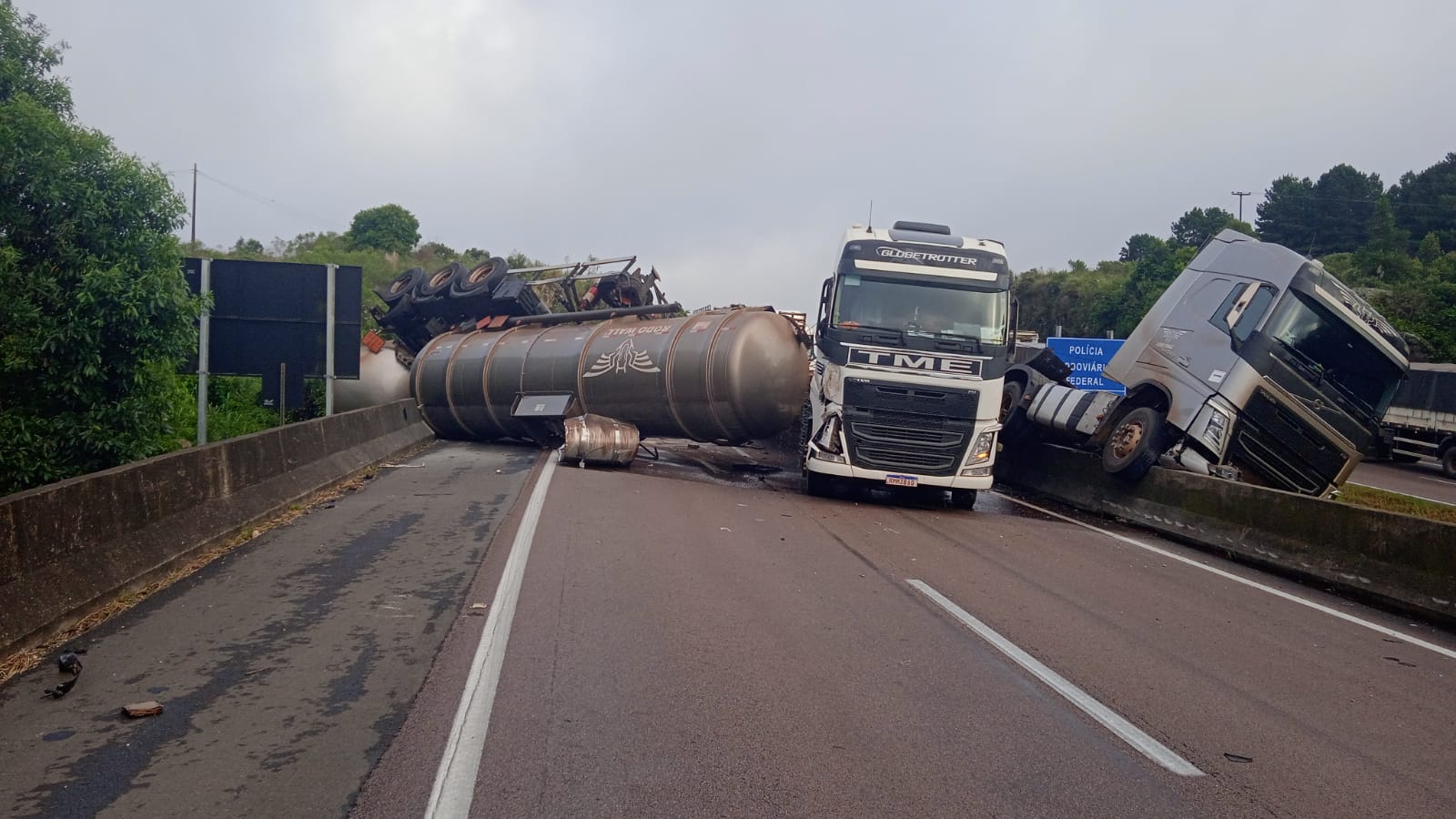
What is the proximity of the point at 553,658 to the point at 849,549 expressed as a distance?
5.23 meters

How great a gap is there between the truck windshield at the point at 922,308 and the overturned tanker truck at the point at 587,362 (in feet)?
10.5

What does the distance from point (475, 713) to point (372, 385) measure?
2325cm

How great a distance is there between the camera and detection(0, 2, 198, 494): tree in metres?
10.9

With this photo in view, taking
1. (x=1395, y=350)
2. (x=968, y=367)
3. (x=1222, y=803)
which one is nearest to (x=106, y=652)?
(x=1222, y=803)

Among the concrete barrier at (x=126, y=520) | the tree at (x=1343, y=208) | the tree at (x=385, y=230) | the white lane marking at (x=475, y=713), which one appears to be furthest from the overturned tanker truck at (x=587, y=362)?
the tree at (x=1343, y=208)

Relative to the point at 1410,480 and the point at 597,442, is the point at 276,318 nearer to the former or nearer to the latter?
the point at 597,442

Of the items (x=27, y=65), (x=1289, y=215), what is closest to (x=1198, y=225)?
(x=1289, y=215)

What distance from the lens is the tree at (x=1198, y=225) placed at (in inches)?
3179

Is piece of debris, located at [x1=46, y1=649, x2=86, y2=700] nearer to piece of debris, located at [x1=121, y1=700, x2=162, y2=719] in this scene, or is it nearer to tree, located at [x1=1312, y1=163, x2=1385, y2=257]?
piece of debris, located at [x1=121, y1=700, x2=162, y2=719]

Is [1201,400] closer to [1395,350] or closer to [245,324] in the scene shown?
[1395,350]

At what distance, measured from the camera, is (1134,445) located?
15.6m

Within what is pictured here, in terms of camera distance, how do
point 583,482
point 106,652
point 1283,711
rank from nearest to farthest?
point 1283,711 < point 106,652 < point 583,482

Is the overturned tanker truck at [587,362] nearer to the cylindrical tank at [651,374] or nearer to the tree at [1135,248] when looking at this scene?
the cylindrical tank at [651,374]

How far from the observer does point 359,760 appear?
197 inches
